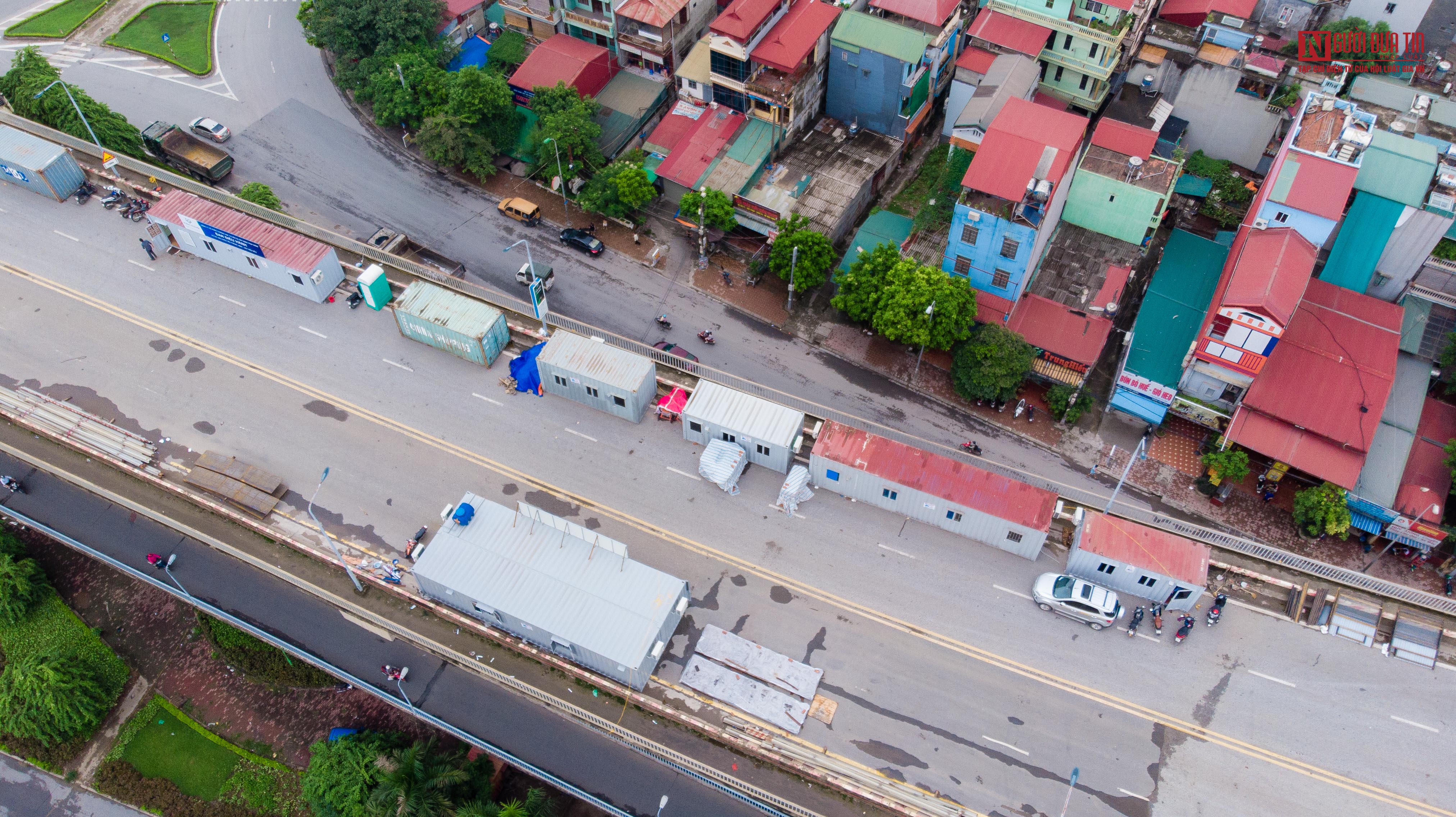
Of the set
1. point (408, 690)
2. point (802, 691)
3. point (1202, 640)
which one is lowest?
point (408, 690)

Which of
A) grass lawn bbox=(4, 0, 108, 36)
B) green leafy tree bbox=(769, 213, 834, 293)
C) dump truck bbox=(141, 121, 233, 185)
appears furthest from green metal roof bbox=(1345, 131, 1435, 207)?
grass lawn bbox=(4, 0, 108, 36)

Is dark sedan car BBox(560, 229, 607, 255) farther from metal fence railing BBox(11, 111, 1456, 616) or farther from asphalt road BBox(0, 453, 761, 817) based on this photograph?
asphalt road BBox(0, 453, 761, 817)

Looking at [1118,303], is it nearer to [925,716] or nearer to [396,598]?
[925,716]

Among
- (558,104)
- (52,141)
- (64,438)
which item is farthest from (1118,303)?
(52,141)

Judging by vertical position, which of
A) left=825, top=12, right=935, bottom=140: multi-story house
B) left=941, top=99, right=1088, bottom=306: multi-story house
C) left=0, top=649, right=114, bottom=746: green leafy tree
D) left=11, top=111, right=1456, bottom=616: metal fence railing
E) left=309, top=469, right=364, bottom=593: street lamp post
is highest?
left=825, top=12, right=935, bottom=140: multi-story house

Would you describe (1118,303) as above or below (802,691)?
above

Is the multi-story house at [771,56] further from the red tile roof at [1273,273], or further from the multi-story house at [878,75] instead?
the red tile roof at [1273,273]

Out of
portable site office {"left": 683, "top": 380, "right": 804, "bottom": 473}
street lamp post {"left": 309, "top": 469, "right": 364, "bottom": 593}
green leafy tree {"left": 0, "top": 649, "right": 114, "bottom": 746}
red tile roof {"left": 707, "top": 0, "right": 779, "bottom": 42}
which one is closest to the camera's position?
street lamp post {"left": 309, "top": 469, "right": 364, "bottom": 593}
